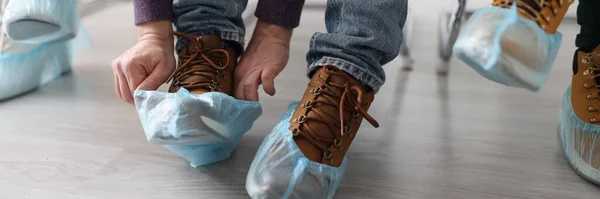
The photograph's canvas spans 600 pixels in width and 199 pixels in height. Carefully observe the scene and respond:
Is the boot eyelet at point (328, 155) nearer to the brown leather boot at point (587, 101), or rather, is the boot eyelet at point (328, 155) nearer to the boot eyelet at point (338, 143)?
the boot eyelet at point (338, 143)

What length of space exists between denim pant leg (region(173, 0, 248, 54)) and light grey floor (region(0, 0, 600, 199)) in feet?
0.46

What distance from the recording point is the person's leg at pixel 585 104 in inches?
25.3

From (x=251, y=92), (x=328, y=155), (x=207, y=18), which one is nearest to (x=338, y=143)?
(x=328, y=155)

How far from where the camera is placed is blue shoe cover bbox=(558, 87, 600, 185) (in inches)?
25.1

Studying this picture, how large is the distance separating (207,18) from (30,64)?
0.35m

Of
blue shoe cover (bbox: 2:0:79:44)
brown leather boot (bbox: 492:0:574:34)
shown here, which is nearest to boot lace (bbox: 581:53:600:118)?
brown leather boot (bbox: 492:0:574:34)

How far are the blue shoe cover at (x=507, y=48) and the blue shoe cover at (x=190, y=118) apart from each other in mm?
234

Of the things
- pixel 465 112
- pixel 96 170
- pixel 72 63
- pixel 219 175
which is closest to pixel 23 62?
pixel 72 63

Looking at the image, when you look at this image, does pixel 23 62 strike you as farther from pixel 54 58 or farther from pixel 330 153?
pixel 330 153

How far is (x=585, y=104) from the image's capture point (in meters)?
0.67

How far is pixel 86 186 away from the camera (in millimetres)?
646

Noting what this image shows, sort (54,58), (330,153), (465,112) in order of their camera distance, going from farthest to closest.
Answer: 1. (54,58)
2. (465,112)
3. (330,153)

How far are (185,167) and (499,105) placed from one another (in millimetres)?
459

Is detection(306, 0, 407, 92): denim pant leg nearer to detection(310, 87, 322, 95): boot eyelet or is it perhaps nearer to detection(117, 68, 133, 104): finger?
detection(310, 87, 322, 95): boot eyelet
